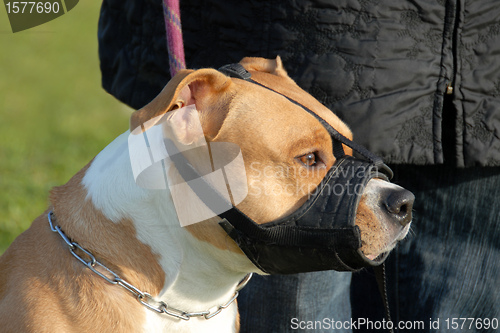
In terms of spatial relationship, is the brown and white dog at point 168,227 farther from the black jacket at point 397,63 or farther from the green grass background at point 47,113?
the green grass background at point 47,113

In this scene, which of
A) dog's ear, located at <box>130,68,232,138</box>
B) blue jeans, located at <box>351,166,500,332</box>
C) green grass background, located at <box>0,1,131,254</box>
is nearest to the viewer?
dog's ear, located at <box>130,68,232,138</box>

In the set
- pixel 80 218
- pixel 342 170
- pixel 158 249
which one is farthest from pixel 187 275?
pixel 342 170

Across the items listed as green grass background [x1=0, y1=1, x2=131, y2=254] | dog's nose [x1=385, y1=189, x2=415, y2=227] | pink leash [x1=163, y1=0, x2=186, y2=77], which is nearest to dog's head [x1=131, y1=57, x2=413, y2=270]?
dog's nose [x1=385, y1=189, x2=415, y2=227]

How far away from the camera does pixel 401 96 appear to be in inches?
95.2

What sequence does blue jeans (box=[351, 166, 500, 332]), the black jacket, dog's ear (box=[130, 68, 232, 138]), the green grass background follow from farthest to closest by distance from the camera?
the green grass background, blue jeans (box=[351, 166, 500, 332]), the black jacket, dog's ear (box=[130, 68, 232, 138])

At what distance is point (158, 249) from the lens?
7.48 ft

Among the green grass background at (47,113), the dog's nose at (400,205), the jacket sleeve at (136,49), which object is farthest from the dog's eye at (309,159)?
the green grass background at (47,113)

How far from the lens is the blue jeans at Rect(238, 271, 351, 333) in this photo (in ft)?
9.32

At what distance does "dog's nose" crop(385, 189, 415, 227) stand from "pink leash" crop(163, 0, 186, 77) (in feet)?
3.21

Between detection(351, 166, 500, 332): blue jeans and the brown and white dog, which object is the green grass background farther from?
detection(351, 166, 500, 332): blue jeans

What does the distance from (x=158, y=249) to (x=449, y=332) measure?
5.05 ft

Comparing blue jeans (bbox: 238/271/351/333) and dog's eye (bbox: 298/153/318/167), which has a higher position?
dog's eye (bbox: 298/153/318/167)

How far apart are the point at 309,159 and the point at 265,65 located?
52 centimetres

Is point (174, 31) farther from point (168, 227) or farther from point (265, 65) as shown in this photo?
point (168, 227)
